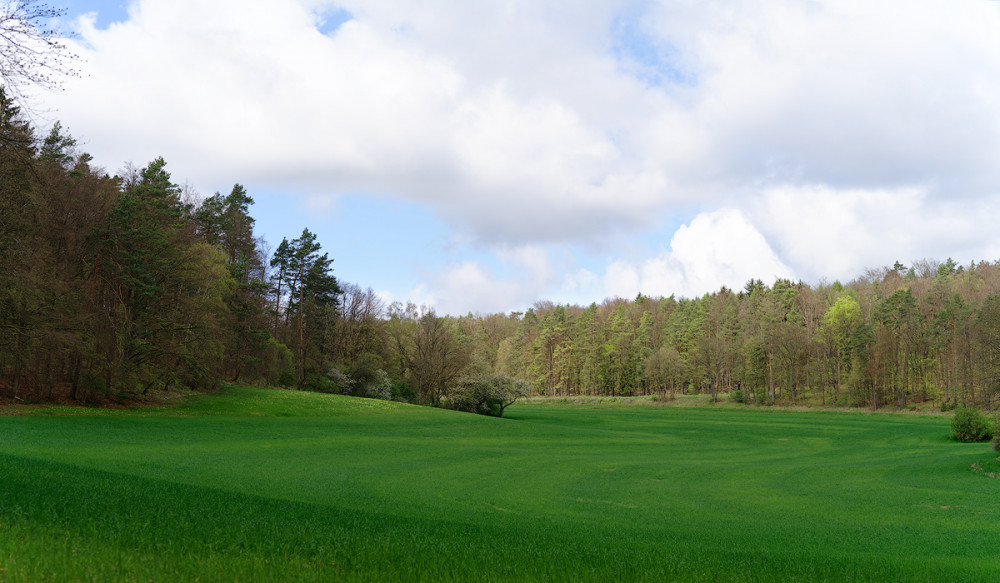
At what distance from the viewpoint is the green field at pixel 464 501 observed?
21.3ft

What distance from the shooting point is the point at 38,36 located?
12180 millimetres

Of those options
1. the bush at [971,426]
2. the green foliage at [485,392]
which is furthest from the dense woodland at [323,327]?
the bush at [971,426]

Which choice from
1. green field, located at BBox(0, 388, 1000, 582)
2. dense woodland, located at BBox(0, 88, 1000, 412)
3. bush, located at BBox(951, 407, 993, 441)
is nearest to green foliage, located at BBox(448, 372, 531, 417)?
dense woodland, located at BBox(0, 88, 1000, 412)

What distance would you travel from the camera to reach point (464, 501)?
64.2 feet

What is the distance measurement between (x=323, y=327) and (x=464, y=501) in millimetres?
63604

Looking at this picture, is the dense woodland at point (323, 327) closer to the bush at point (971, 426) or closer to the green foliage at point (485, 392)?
the green foliage at point (485, 392)

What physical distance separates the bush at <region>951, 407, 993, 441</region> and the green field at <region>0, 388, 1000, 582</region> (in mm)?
3556

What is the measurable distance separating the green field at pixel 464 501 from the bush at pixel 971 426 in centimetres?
356

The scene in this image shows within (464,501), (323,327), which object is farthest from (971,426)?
(323,327)

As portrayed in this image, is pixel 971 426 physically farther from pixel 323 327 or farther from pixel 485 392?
pixel 323 327

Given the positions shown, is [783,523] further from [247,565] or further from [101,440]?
[101,440]

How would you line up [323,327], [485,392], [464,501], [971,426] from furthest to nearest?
1. [323,327]
2. [485,392]
3. [971,426]
4. [464,501]

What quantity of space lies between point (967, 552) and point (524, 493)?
1318cm

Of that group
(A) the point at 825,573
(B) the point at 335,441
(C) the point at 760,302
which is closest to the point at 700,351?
(C) the point at 760,302
